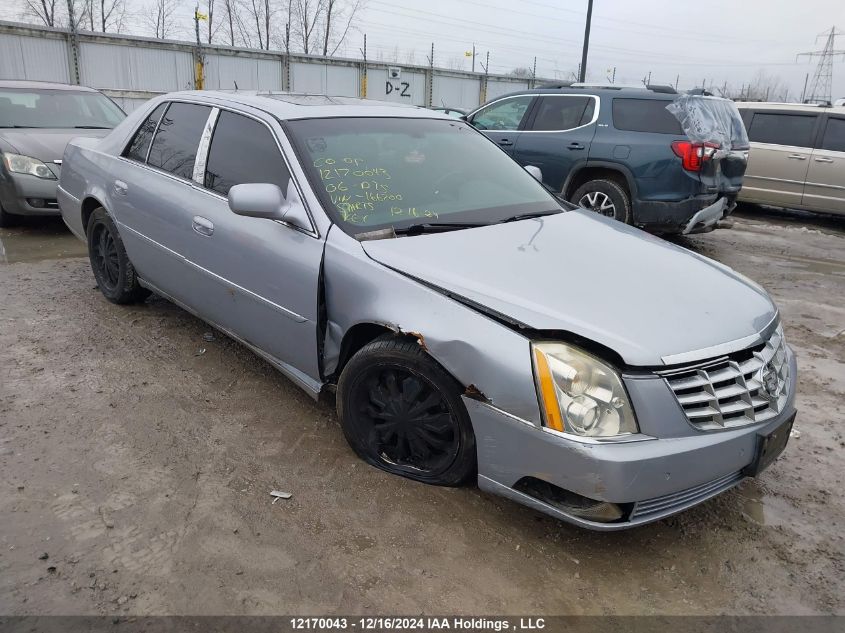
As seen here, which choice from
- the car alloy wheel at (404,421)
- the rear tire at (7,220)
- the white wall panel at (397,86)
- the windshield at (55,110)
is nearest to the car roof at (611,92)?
the windshield at (55,110)

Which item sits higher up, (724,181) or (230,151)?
(230,151)

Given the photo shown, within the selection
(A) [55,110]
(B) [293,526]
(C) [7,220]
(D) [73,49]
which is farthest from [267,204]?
(D) [73,49]

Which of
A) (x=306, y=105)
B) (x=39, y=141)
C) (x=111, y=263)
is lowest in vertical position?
(x=111, y=263)

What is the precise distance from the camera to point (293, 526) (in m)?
2.58

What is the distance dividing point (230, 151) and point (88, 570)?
224cm

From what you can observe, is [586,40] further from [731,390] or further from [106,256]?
[731,390]

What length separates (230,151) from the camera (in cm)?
360

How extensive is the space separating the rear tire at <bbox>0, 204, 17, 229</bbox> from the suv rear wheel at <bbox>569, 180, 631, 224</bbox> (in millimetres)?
6352

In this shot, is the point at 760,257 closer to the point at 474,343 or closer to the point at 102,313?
the point at 474,343

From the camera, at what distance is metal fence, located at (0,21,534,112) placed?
62.5ft

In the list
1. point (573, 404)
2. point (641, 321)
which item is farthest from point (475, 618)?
point (641, 321)

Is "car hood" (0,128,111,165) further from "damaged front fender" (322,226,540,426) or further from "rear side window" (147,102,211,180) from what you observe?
"damaged front fender" (322,226,540,426)

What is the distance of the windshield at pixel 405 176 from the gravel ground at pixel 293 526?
1.15 meters

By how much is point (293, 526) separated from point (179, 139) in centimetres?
262
